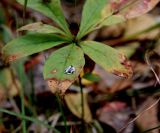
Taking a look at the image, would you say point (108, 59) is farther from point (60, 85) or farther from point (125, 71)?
point (60, 85)

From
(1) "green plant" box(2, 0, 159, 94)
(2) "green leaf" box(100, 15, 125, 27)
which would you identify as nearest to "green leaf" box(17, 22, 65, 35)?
(1) "green plant" box(2, 0, 159, 94)

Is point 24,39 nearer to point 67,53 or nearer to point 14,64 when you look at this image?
point 67,53

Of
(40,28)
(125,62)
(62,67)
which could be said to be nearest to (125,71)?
(125,62)

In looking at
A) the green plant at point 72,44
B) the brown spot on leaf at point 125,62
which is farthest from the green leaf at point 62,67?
the brown spot on leaf at point 125,62

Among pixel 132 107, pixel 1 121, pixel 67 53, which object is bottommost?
pixel 132 107

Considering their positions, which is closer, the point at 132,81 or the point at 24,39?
the point at 24,39

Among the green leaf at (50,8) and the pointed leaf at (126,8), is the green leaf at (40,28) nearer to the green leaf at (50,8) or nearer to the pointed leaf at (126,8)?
the green leaf at (50,8)

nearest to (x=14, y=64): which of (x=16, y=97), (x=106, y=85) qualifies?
(x=16, y=97)
